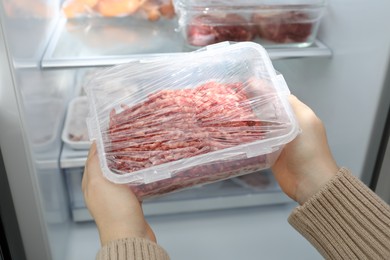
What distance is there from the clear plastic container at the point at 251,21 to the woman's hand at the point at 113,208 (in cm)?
53

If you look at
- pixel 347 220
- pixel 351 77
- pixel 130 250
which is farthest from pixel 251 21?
pixel 130 250

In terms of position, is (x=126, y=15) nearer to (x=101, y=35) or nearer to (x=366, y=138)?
(x=101, y=35)

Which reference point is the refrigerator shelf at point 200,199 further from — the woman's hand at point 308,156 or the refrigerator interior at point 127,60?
the woman's hand at point 308,156

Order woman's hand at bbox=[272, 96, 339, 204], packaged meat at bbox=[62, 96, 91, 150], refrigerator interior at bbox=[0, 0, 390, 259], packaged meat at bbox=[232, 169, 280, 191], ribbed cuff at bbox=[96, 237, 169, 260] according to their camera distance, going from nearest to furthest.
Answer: ribbed cuff at bbox=[96, 237, 169, 260] → woman's hand at bbox=[272, 96, 339, 204] → refrigerator interior at bbox=[0, 0, 390, 259] → packaged meat at bbox=[62, 96, 91, 150] → packaged meat at bbox=[232, 169, 280, 191]

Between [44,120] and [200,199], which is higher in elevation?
[44,120]

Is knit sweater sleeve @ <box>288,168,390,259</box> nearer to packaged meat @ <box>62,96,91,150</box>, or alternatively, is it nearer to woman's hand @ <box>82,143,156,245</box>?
woman's hand @ <box>82,143,156,245</box>

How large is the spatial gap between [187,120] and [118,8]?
605 millimetres

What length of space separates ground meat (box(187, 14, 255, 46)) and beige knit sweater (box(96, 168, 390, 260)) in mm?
502

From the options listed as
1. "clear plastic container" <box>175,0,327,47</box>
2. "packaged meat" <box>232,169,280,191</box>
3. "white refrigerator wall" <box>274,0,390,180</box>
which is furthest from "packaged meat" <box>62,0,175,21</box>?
"packaged meat" <box>232,169,280,191</box>

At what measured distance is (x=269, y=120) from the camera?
0.76 m

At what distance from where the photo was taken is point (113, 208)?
2.36 ft

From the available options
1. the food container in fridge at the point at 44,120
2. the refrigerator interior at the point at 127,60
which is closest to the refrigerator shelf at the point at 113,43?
the refrigerator interior at the point at 127,60

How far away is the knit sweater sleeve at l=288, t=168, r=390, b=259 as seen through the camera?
2.43 feet

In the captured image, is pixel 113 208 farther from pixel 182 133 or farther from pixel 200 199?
pixel 200 199
